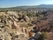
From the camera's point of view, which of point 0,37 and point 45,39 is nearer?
point 45,39

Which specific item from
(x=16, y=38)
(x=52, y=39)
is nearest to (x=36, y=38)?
(x=52, y=39)

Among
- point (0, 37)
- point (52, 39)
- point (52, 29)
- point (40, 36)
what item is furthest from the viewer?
point (52, 29)

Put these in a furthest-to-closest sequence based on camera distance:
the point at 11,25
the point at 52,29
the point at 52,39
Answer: the point at 11,25, the point at 52,29, the point at 52,39

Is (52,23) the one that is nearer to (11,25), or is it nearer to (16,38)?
(16,38)

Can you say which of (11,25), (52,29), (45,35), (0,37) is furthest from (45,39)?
(11,25)

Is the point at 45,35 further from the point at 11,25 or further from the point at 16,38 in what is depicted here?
the point at 11,25

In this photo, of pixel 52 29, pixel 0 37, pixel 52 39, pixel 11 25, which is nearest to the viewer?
pixel 52 39

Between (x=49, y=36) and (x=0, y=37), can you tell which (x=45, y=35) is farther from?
(x=0, y=37)

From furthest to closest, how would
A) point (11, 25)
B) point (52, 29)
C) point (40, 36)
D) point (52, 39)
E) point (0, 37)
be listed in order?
point (11, 25), point (52, 29), point (0, 37), point (40, 36), point (52, 39)

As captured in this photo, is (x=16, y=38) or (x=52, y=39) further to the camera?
(x=16, y=38)
